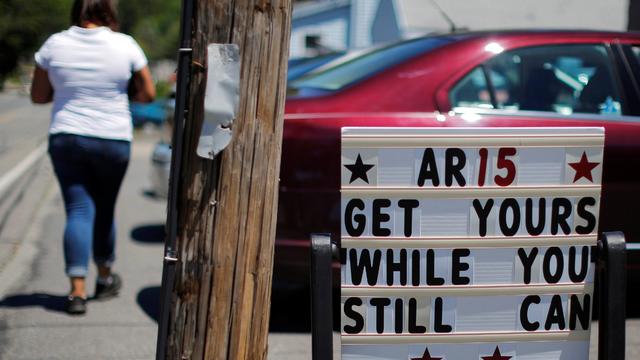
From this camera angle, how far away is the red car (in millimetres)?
4586

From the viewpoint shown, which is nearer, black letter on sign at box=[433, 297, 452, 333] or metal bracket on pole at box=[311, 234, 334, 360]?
metal bracket on pole at box=[311, 234, 334, 360]

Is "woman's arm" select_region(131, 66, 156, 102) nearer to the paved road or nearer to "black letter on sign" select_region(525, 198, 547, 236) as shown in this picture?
"black letter on sign" select_region(525, 198, 547, 236)

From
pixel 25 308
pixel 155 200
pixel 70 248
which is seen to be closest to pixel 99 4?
pixel 70 248

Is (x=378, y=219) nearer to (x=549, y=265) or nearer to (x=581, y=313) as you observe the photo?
(x=549, y=265)

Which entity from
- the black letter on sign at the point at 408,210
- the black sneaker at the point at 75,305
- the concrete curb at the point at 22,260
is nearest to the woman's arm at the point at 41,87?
Result: the black sneaker at the point at 75,305

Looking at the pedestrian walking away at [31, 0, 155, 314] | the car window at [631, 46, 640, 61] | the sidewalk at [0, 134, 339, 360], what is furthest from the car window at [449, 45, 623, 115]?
the pedestrian walking away at [31, 0, 155, 314]

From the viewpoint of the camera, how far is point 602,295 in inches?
117

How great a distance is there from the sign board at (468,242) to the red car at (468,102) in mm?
1599

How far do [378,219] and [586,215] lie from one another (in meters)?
0.70

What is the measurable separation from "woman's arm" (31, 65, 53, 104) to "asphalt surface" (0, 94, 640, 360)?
1.17 m

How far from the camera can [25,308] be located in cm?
511

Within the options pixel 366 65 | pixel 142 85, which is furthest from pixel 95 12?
pixel 366 65

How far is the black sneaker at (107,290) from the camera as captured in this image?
5320mm

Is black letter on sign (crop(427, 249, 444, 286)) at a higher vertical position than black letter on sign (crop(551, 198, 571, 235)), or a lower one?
lower
